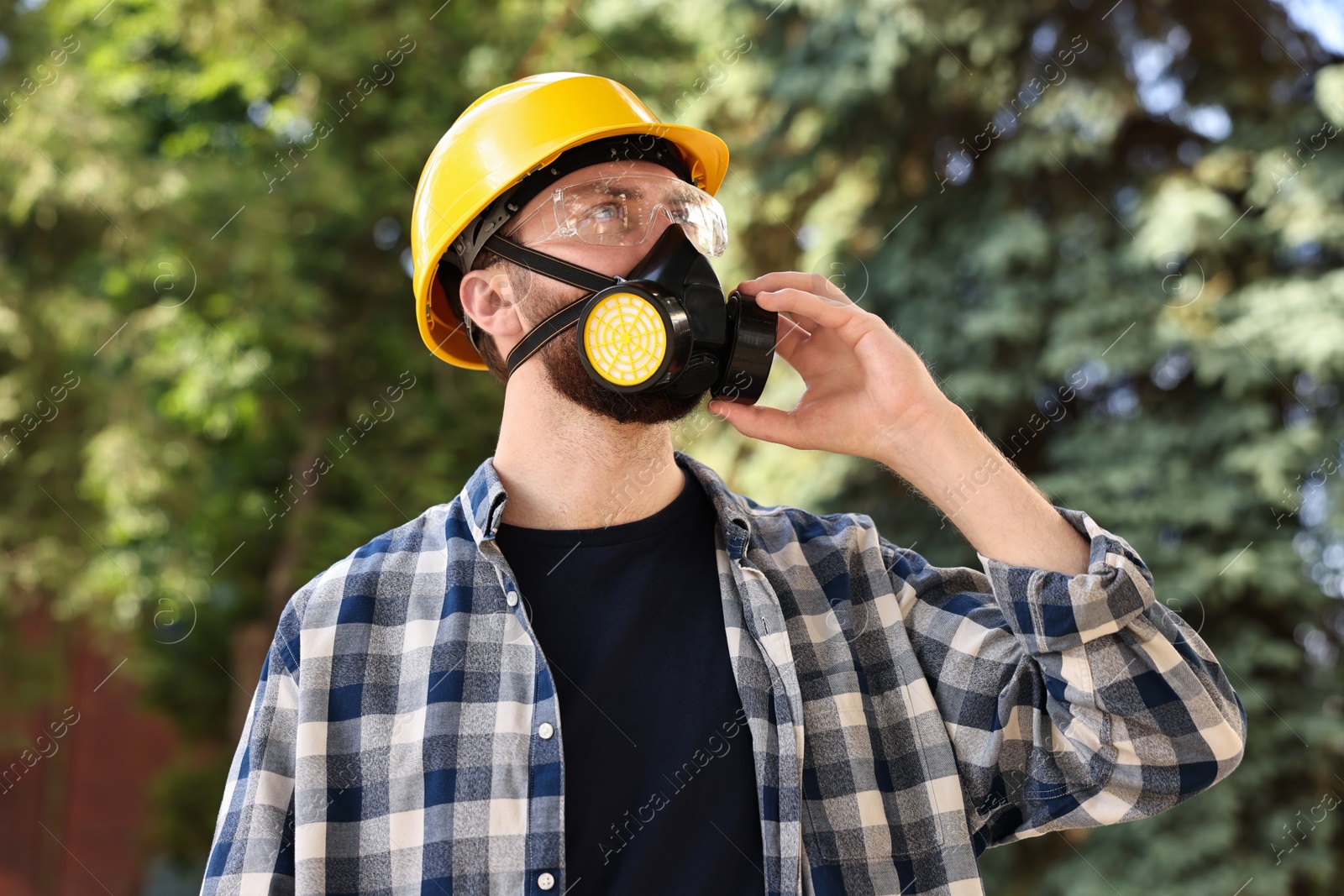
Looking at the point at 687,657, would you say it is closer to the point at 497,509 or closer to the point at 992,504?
the point at 497,509

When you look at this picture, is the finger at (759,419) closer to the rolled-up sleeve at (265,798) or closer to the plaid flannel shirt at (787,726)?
the plaid flannel shirt at (787,726)

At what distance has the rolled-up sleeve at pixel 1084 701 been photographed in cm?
172

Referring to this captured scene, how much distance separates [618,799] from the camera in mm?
1778

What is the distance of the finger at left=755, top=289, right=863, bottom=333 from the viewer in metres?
1.94

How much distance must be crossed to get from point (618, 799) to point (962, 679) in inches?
24.3

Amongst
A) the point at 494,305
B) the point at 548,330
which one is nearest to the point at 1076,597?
the point at 548,330

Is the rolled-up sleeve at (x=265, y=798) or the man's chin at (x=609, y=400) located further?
the man's chin at (x=609, y=400)

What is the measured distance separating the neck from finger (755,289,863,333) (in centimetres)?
34

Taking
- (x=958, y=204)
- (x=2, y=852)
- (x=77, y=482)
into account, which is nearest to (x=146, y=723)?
(x=2, y=852)

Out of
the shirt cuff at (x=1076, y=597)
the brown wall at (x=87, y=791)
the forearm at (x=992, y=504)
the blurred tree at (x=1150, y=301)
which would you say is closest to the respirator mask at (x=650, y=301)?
the forearm at (x=992, y=504)

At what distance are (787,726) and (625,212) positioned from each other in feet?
3.41

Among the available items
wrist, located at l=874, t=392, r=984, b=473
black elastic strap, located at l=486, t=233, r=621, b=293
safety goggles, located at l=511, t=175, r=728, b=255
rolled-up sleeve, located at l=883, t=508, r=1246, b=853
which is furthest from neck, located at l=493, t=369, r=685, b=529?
Result: rolled-up sleeve, located at l=883, t=508, r=1246, b=853

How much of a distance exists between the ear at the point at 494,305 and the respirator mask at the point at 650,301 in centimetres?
5

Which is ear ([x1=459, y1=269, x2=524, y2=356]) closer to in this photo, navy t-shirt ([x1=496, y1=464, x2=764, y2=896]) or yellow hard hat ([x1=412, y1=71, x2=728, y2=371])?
yellow hard hat ([x1=412, y1=71, x2=728, y2=371])
